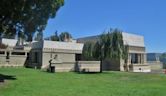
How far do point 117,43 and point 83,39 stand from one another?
1762 cm

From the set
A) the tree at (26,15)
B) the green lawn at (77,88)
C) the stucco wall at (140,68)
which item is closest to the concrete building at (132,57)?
the stucco wall at (140,68)

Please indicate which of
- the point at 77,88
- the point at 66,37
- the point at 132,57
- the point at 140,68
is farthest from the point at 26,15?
the point at 66,37

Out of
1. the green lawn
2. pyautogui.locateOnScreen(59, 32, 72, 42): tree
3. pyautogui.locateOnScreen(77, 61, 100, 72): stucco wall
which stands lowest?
the green lawn

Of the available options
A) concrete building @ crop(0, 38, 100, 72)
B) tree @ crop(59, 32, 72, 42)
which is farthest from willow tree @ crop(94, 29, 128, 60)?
tree @ crop(59, 32, 72, 42)

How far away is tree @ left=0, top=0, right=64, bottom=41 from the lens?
18661 mm

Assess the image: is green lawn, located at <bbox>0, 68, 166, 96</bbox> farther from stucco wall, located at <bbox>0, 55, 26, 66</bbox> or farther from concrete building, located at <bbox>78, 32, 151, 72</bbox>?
concrete building, located at <bbox>78, 32, 151, 72</bbox>

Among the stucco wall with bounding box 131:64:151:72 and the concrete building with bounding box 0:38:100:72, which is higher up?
the concrete building with bounding box 0:38:100:72

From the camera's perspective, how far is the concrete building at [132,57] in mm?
46287

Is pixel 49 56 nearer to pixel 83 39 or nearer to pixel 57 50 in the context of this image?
pixel 57 50

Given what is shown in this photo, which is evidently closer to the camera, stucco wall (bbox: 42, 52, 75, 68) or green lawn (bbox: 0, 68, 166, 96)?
green lawn (bbox: 0, 68, 166, 96)

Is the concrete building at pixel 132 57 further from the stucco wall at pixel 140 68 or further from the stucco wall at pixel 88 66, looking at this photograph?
the stucco wall at pixel 88 66

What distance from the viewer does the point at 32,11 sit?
2028 cm

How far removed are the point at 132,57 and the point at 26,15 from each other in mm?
34219

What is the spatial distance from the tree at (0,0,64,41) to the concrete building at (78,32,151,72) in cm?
2410
